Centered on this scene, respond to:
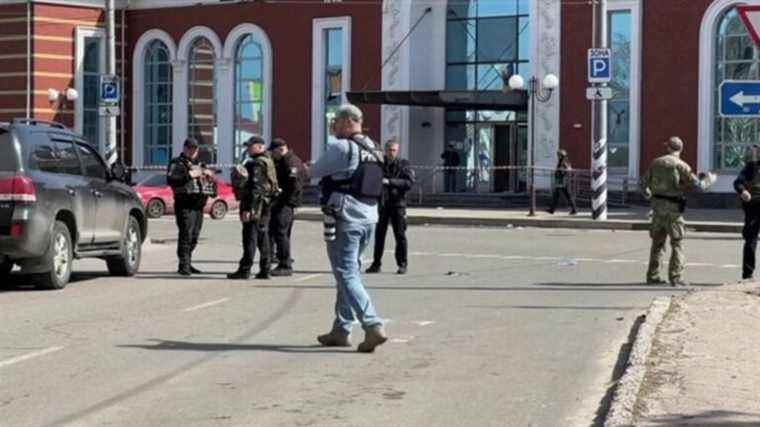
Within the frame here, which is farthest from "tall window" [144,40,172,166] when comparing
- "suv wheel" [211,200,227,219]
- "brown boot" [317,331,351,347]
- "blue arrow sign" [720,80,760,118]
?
"blue arrow sign" [720,80,760,118]

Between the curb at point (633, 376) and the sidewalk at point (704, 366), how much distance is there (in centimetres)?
5

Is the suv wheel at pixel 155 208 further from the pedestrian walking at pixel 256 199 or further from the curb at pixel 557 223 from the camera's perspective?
the pedestrian walking at pixel 256 199

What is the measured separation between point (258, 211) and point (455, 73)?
27.5m

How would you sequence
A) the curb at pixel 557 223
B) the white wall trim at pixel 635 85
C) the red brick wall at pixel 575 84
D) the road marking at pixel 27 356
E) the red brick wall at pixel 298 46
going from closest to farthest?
the road marking at pixel 27 356
the curb at pixel 557 223
the white wall trim at pixel 635 85
the red brick wall at pixel 575 84
the red brick wall at pixel 298 46

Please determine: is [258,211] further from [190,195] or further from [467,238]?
[467,238]

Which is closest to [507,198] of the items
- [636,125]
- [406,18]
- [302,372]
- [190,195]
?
[636,125]

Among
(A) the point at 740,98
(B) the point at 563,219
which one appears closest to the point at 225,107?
(B) the point at 563,219

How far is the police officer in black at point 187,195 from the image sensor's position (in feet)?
52.7

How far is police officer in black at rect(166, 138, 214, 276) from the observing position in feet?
52.7

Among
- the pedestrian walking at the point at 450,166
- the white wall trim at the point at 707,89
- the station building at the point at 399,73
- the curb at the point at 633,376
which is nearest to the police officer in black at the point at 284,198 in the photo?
the curb at the point at 633,376

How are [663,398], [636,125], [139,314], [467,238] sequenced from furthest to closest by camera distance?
[636,125] → [467,238] → [139,314] → [663,398]

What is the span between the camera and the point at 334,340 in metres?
9.94

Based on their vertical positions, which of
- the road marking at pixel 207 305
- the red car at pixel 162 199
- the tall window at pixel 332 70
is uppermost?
the tall window at pixel 332 70

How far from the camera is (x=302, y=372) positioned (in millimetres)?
8961
